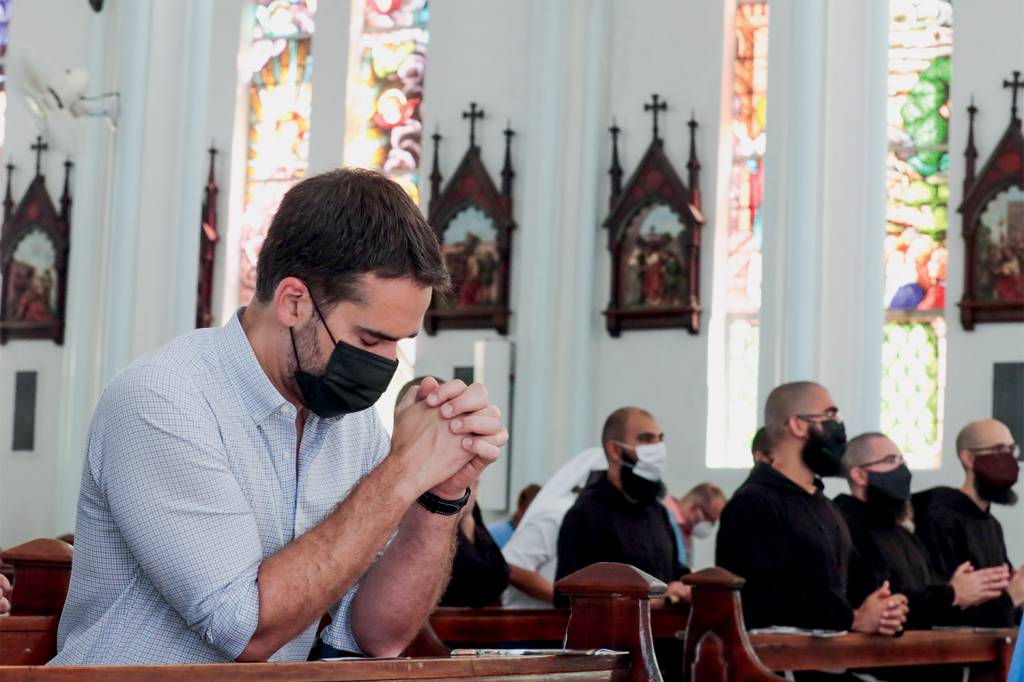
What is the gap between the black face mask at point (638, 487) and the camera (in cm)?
731

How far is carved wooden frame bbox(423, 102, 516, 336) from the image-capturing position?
14.4 meters

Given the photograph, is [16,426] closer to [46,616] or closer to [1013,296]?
[1013,296]

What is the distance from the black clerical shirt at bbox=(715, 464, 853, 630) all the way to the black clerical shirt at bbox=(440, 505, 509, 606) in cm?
96

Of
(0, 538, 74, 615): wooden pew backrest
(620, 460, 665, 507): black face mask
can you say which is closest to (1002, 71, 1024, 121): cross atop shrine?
(620, 460, 665, 507): black face mask

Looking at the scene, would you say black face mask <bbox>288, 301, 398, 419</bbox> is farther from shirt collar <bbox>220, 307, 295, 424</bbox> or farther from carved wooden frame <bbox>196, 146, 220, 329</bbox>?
→ carved wooden frame <bbox>196, 146, 220, 329</bbox>

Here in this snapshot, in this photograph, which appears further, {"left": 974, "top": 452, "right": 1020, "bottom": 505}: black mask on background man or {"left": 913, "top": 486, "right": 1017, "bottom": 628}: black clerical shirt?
{"left": 974, "top": 452, "right": 1020, "bottom": 505}: black mask on background man

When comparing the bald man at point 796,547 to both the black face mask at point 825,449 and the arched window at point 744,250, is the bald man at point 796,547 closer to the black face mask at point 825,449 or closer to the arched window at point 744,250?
the black face mask at point 825,449

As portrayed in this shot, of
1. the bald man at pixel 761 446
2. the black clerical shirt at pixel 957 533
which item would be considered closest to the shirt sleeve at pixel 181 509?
the bald man at pixel 761 446

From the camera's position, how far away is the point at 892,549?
7.36 m

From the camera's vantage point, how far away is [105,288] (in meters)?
14.0

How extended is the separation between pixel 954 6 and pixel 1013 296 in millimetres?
2483

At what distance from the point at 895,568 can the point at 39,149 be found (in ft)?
36.2

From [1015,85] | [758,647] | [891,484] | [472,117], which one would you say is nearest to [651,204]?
[472,117]

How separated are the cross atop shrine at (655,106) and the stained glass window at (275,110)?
3.83 m
